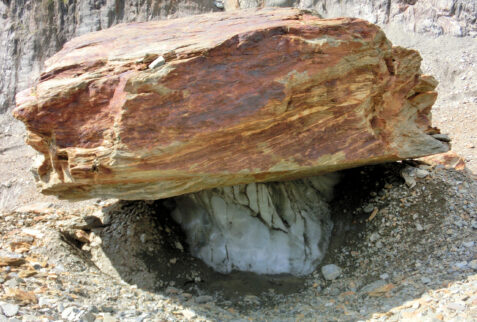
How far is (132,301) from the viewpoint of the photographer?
553 cm

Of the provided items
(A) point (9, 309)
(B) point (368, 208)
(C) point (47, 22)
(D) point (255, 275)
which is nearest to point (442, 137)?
(B) point (368, 208)

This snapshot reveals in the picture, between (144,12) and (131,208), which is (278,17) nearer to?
(131,208)

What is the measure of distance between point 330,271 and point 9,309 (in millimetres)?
4383

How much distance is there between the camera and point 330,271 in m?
6.82

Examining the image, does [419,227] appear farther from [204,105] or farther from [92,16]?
[92,16]

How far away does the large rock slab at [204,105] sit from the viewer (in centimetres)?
509

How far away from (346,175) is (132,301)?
4.63 meters

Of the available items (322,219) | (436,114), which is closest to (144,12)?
(436,114)

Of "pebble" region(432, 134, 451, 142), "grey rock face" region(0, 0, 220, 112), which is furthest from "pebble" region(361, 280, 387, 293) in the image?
"grey rock face" region(0, 0, 220, 112)

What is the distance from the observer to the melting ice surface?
721cm

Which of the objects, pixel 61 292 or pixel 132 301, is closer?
pixel 61 292

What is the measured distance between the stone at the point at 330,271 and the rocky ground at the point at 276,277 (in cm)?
2

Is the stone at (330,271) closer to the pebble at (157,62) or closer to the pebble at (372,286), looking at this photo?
the pebble at (372,286)

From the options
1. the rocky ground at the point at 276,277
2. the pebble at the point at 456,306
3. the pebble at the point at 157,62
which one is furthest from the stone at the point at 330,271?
the pebble at the point at 157,62
